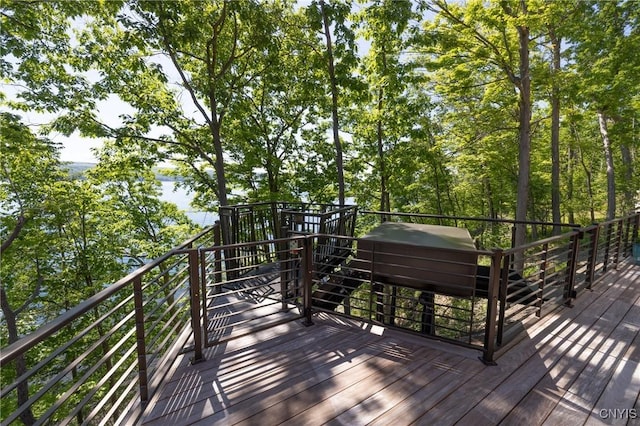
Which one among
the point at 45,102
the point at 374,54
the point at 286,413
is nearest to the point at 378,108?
the point at 374,54

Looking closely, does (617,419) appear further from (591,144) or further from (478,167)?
(591,144)

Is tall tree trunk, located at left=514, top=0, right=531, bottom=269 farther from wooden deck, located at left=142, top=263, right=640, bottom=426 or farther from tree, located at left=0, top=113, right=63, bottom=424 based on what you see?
tree, located at left=0, top=113, right=63, bottom=424

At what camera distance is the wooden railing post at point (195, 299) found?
9.12ft

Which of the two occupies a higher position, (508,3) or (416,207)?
(508,3)

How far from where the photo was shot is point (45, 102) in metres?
6.86

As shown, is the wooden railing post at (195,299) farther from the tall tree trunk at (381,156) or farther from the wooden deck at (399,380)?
the tall tree trunk at (381,156)

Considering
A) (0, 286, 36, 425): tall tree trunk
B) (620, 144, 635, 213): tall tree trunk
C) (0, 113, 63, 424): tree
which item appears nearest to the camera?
(0, 113, 63, 424): tree

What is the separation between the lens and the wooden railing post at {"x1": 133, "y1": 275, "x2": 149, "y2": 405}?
224 cm

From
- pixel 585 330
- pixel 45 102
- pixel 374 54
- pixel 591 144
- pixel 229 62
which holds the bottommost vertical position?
pixel 585 330

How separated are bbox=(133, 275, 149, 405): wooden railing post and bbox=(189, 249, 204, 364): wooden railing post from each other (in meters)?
0.52

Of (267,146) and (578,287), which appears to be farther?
(267,146)

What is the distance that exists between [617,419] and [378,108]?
9.43 metres

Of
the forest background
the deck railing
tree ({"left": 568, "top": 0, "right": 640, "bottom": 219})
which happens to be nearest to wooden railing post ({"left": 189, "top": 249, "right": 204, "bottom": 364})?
the deck railing

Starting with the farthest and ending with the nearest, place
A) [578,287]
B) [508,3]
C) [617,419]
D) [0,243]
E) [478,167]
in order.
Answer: [478,167], [0,243], [508,3], [578,287], [617,419]
